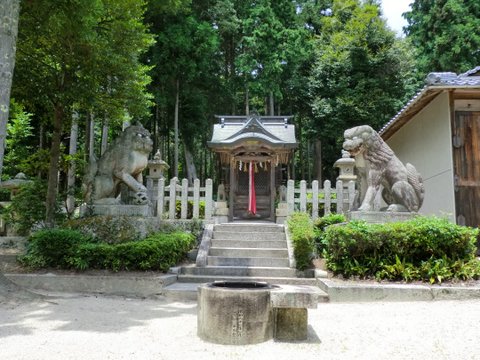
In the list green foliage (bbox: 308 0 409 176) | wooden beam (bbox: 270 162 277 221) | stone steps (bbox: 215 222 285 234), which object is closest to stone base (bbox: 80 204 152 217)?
stone steps (bbox: 215 222 285 234)

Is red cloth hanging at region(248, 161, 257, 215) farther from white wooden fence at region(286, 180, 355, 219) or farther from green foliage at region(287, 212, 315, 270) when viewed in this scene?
green foliage at region(287, 212, 315, 270)

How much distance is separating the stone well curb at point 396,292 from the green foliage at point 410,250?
0.29 meters

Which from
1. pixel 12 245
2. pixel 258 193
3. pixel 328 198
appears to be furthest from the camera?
pixel 258 193

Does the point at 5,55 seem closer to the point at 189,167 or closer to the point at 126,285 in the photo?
the point at 126,285

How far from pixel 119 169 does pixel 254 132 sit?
5546 millimetres

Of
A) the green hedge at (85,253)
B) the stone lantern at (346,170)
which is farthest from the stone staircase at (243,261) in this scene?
the stone lantern at (346,170)

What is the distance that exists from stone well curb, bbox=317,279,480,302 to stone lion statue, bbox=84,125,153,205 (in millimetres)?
4559

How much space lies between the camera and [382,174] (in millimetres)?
7742

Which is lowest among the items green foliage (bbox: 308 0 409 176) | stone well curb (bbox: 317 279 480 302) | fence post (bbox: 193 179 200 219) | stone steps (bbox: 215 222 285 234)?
stone well curb (bbox: 317 279 480 302)

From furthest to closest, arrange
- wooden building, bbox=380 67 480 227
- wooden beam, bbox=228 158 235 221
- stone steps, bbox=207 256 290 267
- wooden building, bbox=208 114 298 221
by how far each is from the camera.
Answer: wooden beam, bbox=228 158 235 221 → wooden building, bbox=208 114 298 221 → wooden building, bbox=380 67 480 227 → stone steps, bbox=207 256 290 267

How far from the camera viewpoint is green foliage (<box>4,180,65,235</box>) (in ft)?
29.3

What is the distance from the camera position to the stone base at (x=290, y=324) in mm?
4133

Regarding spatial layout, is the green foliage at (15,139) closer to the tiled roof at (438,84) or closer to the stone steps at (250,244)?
the stone steps at (250,244)

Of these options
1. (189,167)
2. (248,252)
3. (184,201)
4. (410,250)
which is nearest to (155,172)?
(184,201)
